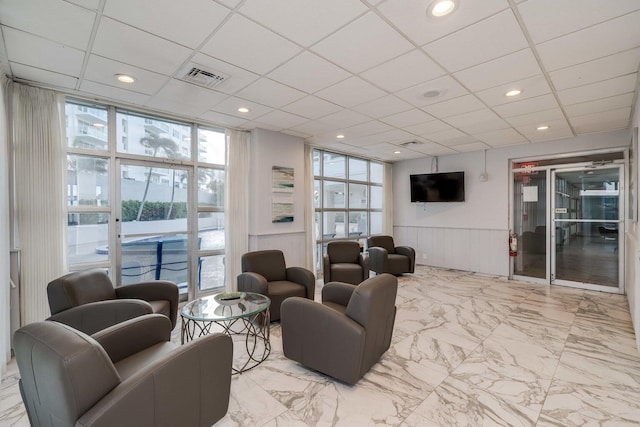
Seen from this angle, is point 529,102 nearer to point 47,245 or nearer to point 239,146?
point 239,146

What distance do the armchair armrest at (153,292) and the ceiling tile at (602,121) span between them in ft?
19.2

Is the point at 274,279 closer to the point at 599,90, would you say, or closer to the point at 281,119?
the point at 281,119

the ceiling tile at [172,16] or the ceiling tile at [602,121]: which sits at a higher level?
the ceiling tile at [172,16]

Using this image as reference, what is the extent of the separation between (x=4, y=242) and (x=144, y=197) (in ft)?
5.09

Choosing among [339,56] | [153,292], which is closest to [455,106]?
[339,56]

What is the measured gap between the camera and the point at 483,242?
635 cm

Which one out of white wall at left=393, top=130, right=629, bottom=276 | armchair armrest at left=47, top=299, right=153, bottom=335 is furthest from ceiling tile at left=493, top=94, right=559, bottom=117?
armchair armrest at left=47, top=299, right=153, bottom=335

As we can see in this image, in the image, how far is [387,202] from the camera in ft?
25.5

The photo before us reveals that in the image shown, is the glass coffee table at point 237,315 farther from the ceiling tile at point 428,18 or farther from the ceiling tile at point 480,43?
the ceiling tile at point 480,43

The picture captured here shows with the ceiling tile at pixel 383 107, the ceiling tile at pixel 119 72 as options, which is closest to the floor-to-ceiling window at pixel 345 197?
the ceiling tile at pixel 383 107

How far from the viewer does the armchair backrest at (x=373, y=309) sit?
2.25 m

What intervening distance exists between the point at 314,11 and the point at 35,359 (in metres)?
2.50

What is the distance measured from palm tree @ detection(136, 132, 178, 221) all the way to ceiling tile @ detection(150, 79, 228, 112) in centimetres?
63

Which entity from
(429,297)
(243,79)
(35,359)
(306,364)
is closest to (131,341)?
(35,359)
